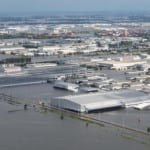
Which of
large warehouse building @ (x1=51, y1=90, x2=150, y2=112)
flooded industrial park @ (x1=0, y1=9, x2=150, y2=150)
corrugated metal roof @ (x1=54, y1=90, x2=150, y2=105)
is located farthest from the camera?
corrugated metal roof @ (x1=54, y1=90, x2=150, y2=105)

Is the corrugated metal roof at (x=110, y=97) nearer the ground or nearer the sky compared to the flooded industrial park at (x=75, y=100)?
nearer the sky

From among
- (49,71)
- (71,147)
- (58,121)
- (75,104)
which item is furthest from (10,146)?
(49,71)

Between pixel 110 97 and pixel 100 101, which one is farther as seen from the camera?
pixel 110 97

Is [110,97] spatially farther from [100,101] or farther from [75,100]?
[75,100]

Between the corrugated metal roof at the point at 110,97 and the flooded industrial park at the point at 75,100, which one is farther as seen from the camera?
the corrugated metal roof at the point at 110,97

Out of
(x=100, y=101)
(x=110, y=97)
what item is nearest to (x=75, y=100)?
(x=100, y=101)

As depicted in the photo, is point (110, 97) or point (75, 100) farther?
point (110, 97)

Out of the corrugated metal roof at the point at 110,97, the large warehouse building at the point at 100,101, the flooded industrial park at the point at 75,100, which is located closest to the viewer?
→ the flooded industrial park at the point at 75,100

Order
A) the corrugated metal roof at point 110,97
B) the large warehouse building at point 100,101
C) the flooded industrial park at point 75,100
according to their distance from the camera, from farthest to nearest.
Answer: the corrugated metal roof at point 110,97
the large warehouse building at point 100,101
the flooded industrial park at point 75,100
